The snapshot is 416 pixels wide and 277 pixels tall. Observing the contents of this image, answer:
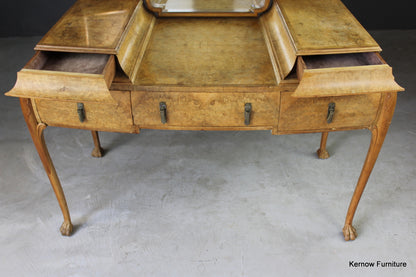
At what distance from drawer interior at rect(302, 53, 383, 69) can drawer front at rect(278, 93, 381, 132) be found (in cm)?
14

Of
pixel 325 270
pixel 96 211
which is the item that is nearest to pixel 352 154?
pixel 325 270

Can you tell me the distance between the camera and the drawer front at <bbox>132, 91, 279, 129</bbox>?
191 centimetres

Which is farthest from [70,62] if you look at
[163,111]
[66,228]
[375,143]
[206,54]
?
[375,143]

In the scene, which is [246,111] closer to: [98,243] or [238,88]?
[238,88]

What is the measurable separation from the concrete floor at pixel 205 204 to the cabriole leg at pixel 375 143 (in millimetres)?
78

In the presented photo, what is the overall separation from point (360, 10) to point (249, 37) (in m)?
2.91

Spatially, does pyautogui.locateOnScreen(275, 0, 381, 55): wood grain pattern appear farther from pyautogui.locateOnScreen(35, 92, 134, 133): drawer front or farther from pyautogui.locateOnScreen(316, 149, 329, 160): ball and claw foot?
pyautogui.locateOnScreen(316, 149, 329, 160): ball and claw foot

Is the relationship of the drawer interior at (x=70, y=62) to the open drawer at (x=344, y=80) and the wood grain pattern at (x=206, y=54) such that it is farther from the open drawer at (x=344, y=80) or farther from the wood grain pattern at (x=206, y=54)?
the open drawer at (x=344, y=80)

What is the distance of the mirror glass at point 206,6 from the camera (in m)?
2.39

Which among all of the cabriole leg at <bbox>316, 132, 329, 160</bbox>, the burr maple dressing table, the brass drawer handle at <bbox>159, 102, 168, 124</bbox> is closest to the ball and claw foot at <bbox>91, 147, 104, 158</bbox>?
the burr maple dressing table

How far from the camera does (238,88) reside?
187cm

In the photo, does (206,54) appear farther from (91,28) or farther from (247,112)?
(91,28)

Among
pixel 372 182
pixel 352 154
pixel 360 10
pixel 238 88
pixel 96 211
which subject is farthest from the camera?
pixel 360 10

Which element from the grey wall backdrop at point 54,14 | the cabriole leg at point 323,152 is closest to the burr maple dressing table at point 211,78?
the cabriole leg at point 323,152
